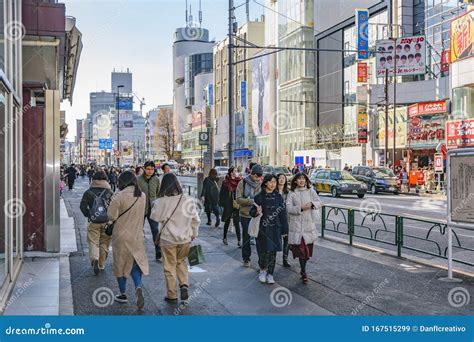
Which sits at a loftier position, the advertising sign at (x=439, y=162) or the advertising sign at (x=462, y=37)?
the advertising sign at (x=462, y=37)

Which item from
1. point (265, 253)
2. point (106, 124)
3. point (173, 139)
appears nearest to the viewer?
point (265, 253)

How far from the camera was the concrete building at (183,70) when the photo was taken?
14064 cm

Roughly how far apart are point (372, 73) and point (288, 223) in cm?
4614

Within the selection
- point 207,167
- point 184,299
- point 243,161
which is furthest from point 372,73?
point 184,299

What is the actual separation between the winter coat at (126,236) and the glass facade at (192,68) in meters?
129

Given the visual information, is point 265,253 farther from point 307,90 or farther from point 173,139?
point 173,139

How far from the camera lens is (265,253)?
365 inches

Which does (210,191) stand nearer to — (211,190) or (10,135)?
(211,190)

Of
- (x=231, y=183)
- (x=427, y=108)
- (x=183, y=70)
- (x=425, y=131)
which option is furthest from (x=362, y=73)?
(x=183, y=70)

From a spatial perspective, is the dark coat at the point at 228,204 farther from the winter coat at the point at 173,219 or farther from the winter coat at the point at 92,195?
the winter coat at the point at 173,219
